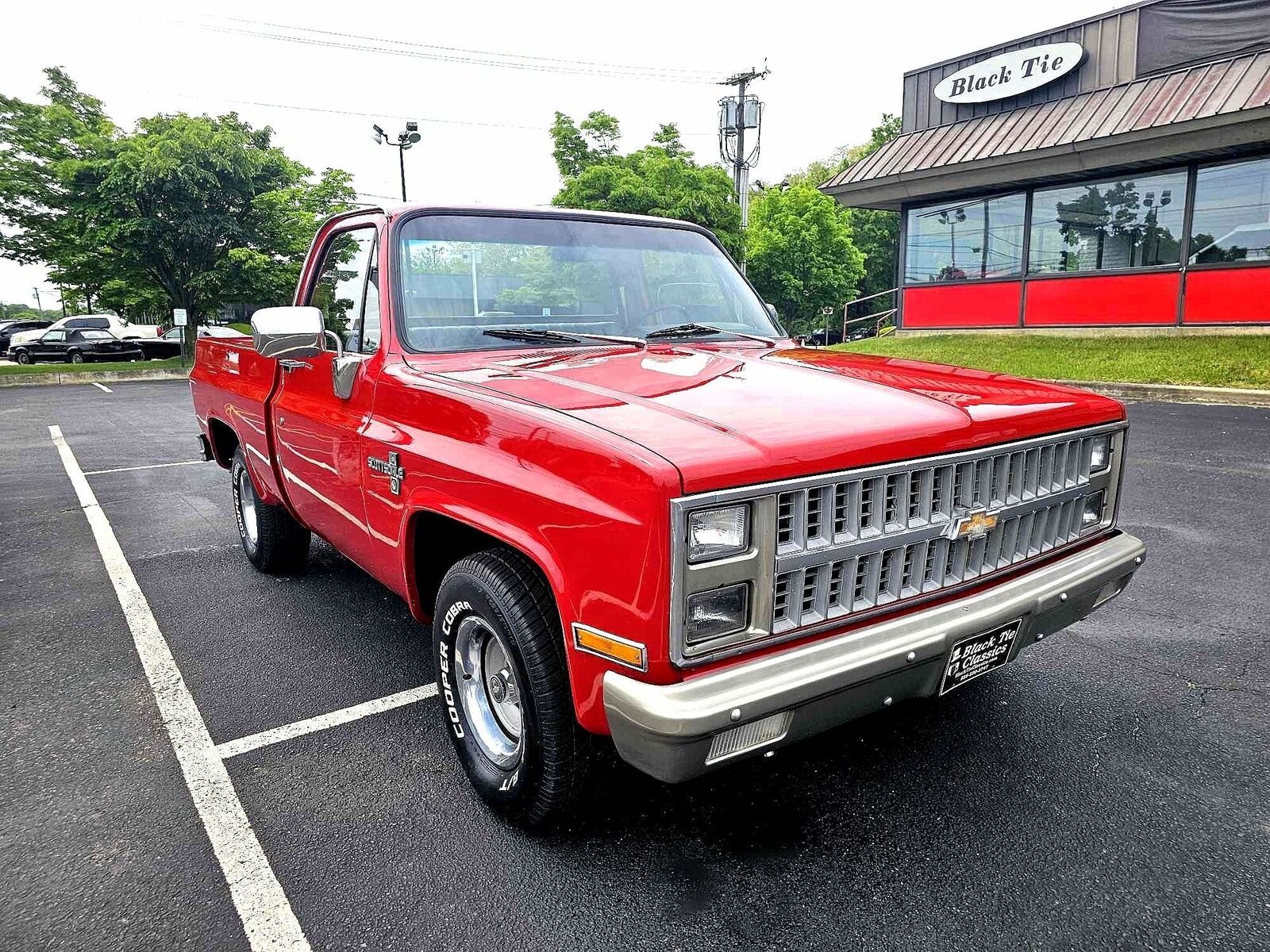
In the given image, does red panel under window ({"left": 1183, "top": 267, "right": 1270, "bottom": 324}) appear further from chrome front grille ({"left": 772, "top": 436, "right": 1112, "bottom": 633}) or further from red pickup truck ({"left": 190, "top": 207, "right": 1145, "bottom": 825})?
chrome front grille ({"left": 772, "top": 436, "right": 1112, "bottom": 633})

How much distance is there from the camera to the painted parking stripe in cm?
219

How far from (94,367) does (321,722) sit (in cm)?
2867

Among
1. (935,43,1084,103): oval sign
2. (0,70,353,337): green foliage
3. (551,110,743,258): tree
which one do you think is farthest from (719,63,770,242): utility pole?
(0,70,353,337): green foliage

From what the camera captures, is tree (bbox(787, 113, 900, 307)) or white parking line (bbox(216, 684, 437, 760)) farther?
tree (bbox(787, 113, 900, 307))

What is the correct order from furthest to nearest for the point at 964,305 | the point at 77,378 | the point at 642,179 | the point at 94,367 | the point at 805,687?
the point at 94,367 < the point at 77,378 < the point at 642,179 < the point at 964,305 < the point at 805,687

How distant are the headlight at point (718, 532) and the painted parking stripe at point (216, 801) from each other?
1414mm

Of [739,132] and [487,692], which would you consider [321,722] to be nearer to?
[487,692]

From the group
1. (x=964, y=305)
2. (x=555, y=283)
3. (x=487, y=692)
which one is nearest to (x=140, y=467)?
(x=555, y=283)

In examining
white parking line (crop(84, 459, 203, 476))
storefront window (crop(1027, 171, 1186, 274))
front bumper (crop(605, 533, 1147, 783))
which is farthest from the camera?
storefront window (crop(1027, 171, 1186, 274))

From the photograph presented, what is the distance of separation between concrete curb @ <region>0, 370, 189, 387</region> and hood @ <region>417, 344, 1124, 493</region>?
927 inches

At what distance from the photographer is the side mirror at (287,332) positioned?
325 centimetres

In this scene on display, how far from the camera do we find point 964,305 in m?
19.2

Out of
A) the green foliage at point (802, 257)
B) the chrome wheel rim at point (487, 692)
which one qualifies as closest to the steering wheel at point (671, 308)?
the chrome wheel rim at point (487, 692)

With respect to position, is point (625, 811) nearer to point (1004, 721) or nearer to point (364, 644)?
point (1004, 721)
